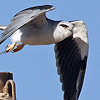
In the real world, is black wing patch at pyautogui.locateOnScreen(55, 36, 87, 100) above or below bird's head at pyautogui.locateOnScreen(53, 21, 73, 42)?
below

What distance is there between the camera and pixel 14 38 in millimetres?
11742

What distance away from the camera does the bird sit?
10992mm

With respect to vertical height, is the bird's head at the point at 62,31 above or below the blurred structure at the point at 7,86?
above

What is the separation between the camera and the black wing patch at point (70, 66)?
41.4ft

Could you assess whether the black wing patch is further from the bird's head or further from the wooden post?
the wooden post

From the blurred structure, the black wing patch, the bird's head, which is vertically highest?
the bird's head

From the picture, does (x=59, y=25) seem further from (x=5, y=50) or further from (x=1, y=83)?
(x=1, y=83)

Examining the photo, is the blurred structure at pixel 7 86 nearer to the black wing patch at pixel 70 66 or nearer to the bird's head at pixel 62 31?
the bird's head at pixel 62 31

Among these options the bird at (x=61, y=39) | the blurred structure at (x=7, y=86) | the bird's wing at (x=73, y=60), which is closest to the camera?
the blurred structure at (x=7, y=86)

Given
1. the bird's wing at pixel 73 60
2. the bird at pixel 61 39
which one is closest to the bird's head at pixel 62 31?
the bird at pixel 61 39

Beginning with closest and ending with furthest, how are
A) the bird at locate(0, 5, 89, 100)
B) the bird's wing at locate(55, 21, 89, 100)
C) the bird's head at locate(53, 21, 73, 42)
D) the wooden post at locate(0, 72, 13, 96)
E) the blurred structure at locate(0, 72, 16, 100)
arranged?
the blurred structure at locate(0, 72, 16, 100), the wooden post at locate(0, 72, 13, 96), the bird at locate(0, 5, 89, 100), the bird's head at locate(53, 21, 73, 42), the bird's wing at locate(55, 21, 89, 100)

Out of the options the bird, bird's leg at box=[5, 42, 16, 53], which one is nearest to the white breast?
the bird

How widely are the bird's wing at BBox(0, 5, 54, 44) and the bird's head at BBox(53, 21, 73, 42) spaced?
2.35 feet

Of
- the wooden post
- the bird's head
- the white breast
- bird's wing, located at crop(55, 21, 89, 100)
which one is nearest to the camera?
the wooden post
